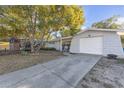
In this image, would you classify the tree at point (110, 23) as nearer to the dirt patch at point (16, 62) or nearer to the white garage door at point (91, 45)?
the white garage door at point (91, 45)

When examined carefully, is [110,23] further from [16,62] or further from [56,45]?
[16,62]

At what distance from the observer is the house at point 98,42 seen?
43.9ft

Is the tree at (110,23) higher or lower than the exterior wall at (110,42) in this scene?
higher

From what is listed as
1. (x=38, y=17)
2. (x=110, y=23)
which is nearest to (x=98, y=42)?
(x=38, y=17)

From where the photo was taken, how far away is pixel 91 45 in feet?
50.3

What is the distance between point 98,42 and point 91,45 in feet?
3.02

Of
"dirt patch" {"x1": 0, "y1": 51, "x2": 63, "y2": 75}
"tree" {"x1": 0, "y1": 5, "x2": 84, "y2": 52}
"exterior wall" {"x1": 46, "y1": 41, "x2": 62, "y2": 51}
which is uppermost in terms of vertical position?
"tree" {"x1": 0, "y1": 5, "x2": 84, "y2": 52}

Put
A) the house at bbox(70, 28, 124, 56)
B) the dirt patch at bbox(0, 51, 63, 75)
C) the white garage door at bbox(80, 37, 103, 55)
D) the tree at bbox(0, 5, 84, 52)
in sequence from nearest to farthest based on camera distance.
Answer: the dirt patch at bbox(0, 51, 63, 75) < the tree at bbox(0, 5, 84, 52) < the house at bbox(70, 28, 124, 56) < the white garage door at bbox(80, 37, 103, 55)

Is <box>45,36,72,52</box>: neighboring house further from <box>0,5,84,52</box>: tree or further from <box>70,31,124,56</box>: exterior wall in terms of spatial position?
<box>70,31,124,56</box>: exterior wall

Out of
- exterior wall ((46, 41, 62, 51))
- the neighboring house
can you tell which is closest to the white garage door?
the neighboring house

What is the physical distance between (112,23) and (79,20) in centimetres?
1713

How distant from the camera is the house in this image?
1339 centimetres

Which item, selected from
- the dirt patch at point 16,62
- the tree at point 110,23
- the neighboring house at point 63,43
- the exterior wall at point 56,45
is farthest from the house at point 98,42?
the tree at point 110,23
